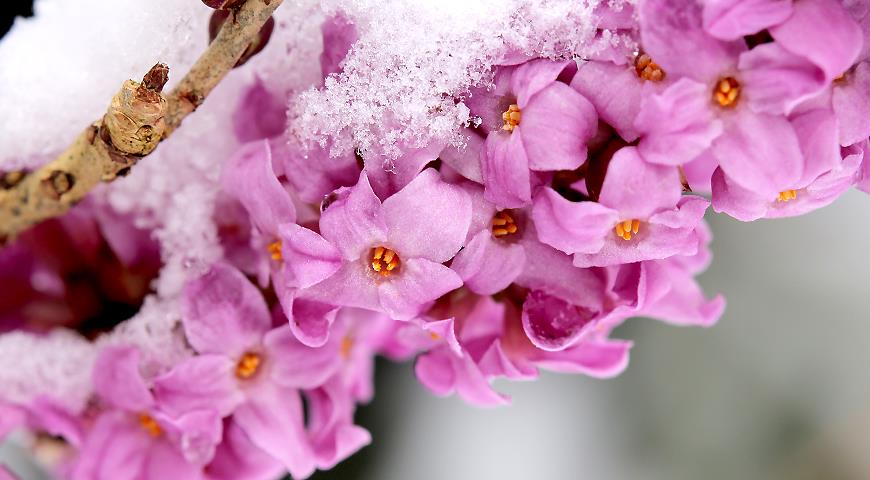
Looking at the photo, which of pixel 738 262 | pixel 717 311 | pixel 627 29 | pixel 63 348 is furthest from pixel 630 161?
pixel 738 262

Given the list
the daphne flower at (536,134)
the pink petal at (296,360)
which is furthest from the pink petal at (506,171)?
the pink petal at (296,360)

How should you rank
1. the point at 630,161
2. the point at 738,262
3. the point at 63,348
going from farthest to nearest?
the point at 738,262
the point at 63,348
the point at 630,161

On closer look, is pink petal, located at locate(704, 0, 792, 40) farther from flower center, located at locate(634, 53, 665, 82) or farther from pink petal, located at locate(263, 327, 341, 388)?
pink petal, located at locate(263, 327, 341, 388)

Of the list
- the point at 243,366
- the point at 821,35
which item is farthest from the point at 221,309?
the point at 821,35

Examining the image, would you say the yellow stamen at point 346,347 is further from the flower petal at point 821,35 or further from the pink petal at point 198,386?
the flower petal at point 821,35

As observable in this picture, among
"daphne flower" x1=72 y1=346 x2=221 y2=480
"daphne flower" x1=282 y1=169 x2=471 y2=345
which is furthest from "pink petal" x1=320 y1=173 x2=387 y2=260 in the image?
"daphne flower" x1=72 y1=346 x2=221 y2=480

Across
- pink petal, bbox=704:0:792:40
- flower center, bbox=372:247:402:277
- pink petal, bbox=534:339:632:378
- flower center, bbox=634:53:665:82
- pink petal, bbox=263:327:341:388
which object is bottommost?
pink petal, bbox=534:339:632:378

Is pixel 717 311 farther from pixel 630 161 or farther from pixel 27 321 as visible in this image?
pixel 27 321
